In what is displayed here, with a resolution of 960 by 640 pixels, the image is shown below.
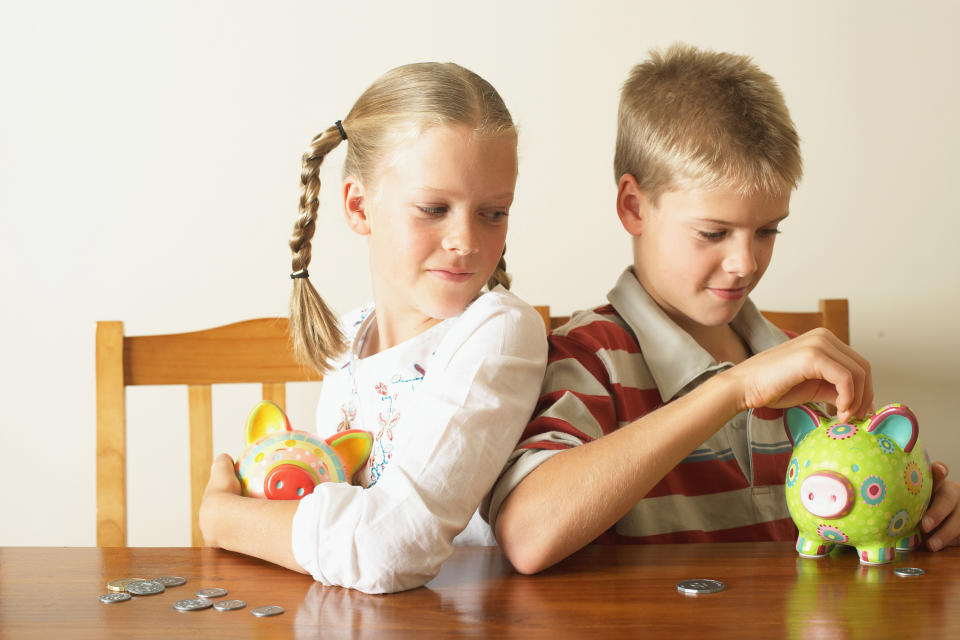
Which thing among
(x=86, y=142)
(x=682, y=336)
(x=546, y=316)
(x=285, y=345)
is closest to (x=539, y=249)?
(x=546, y=316)

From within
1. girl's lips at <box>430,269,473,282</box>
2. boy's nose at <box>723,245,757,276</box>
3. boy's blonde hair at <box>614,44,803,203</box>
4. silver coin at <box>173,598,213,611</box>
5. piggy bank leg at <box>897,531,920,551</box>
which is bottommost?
silver coin at <box>173,598,213,611</box>

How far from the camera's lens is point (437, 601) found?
Answer: 2.27ft

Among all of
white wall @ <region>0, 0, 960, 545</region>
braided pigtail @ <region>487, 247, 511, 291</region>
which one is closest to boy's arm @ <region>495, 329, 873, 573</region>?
braided pigtail @ <region>487, 247, 511, 291</region>

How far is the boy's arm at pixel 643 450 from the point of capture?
0.75 meters

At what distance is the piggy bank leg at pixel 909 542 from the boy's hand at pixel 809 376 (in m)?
0.13

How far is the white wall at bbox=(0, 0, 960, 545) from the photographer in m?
1.59

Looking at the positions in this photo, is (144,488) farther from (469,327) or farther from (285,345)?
(469,327)

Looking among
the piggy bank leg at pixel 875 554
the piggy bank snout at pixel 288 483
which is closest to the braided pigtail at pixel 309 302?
the piggy bank snout at pixel 288 483

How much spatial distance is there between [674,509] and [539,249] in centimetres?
71

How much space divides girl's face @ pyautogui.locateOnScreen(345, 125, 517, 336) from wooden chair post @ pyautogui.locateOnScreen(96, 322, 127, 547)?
1.71 feet

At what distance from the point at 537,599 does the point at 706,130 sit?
58 cm

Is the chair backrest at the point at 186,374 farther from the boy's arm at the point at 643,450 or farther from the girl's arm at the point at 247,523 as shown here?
the boy's arm at the point at 643,450

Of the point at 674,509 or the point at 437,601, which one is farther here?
the point at 674,509

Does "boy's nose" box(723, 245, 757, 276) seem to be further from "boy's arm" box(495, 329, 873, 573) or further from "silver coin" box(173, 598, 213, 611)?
"silver coin" box(173, 598, 213, 611)
